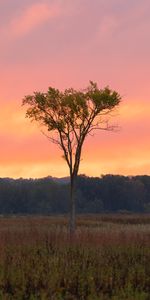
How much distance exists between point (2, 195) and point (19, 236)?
95432 mm

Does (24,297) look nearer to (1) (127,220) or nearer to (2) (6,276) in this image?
(2) (6,276)

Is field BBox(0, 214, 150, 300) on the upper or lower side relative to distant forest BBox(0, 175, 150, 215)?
lower

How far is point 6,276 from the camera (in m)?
12.5

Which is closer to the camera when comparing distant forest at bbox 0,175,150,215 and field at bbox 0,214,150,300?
field at bbox 0,214,150,300

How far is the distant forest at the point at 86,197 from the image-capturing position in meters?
114

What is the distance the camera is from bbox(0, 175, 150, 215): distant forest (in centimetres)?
11412

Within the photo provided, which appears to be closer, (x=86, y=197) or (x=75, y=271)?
(x=75, y=271)

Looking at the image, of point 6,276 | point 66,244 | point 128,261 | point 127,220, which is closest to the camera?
point 6,276

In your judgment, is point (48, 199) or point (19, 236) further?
point (48, 199)

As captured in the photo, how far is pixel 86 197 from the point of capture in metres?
118

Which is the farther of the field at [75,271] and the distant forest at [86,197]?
the distant forest at [86,197]

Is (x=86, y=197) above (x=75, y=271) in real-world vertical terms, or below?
above

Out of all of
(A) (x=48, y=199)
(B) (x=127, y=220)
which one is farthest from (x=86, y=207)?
(B) (x=127, y=220)

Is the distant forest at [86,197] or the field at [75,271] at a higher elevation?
the distant forest at [86,197]
